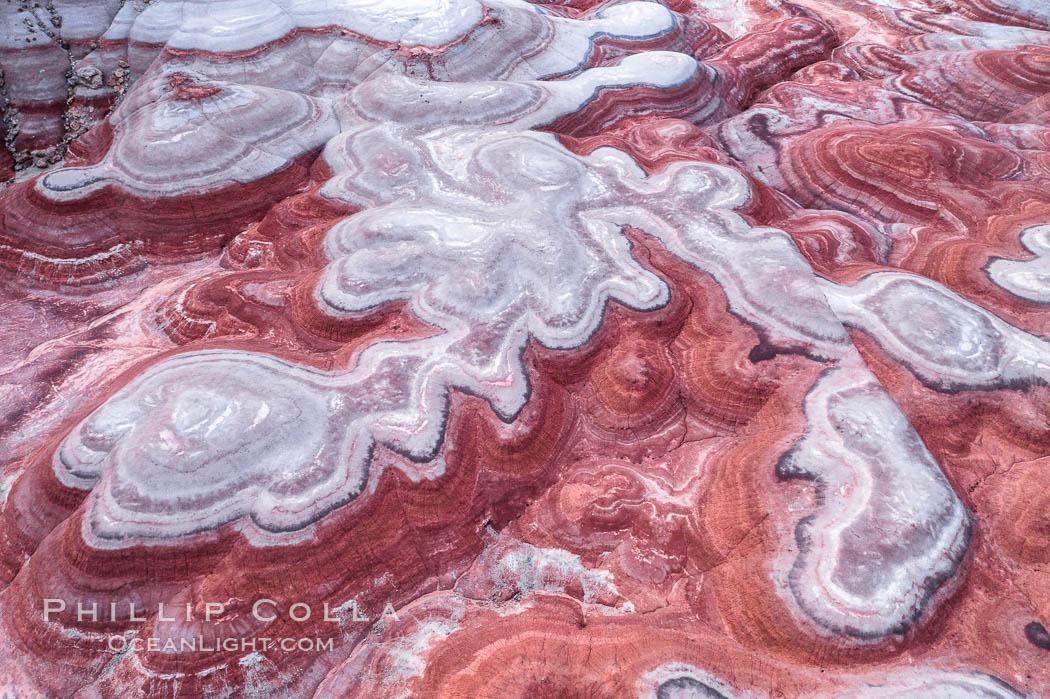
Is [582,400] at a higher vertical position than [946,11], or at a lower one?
lower

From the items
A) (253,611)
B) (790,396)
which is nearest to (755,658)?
(790,396)

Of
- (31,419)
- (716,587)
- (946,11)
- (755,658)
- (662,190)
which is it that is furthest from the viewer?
(946,11)

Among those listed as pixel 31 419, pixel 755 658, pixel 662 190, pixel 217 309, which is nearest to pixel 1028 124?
pixel 662 190

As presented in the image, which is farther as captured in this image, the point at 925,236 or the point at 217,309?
the point at 925,236

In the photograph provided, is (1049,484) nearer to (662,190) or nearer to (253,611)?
(662,190)

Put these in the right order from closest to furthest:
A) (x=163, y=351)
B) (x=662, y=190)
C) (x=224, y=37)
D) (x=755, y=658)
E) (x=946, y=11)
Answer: (x=755, y=658)
(x=163, y=351)
(x=662, y=190)
(x=224, y=37)
(x=946, y=11)

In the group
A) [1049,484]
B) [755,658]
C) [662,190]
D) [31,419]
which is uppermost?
[662,190]

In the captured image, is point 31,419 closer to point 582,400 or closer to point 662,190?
point 582,400
